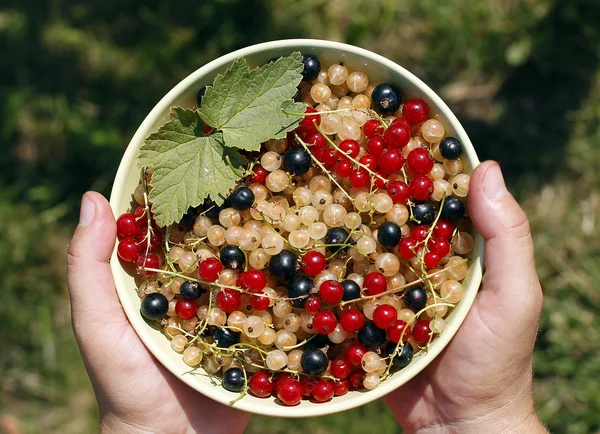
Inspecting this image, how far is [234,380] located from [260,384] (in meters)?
0.10

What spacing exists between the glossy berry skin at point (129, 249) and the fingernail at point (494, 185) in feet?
4.19

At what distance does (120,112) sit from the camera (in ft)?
13.1

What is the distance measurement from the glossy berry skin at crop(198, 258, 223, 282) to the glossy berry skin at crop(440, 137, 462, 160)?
92 cm

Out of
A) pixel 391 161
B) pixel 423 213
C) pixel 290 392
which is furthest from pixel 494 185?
pixel 290 392

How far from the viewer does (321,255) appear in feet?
7.20

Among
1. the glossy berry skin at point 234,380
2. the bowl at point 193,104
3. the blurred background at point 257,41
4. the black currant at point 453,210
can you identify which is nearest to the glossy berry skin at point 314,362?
the bowl at point 193,104

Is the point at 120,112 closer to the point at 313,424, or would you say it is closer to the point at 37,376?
the point at 37,376

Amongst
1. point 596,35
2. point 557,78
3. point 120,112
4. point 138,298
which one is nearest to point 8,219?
point 120,112

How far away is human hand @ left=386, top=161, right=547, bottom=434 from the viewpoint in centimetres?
227

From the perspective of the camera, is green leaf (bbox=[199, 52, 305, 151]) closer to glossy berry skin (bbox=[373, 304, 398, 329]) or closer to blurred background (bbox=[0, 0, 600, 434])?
glossy berry skin (bbox=[373, 304, 398, 329])

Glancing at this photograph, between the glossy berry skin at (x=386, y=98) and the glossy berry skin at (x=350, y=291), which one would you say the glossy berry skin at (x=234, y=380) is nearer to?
the glossy berry skin at (x=350, y=291)

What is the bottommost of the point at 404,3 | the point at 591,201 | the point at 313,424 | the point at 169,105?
the point at 313,424

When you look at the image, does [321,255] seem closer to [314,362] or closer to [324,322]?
[324,322]

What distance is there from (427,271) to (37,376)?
2851 millimetres
